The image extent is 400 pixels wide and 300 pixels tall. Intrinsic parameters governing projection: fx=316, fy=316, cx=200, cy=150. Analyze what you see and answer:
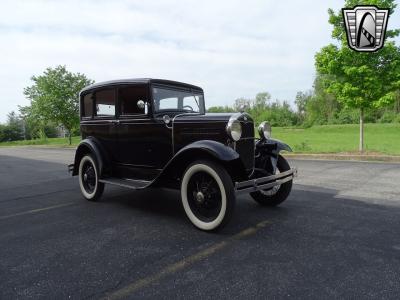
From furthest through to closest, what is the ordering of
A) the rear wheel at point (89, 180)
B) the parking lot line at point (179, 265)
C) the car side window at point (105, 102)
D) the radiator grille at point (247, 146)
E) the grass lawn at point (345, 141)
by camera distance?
the grass lawn at point (345, 141), the rear wheel at point (89, 180), the car side window at point (105, 102), the radiator grille at point (247, 146), the parking lot line at point (179, 265)

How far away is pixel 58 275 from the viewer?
278cm

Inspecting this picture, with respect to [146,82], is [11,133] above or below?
below

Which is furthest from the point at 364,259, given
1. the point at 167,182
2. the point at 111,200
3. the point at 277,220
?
the point at 111,200

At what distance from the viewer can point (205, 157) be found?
3.92 metres

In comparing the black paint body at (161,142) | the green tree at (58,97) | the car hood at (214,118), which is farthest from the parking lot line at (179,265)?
the green tree at (58,97)

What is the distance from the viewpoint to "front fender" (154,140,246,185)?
3.67m

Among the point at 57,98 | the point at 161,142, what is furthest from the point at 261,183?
the point at 57,98

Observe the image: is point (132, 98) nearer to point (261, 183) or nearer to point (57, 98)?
point (261, 183)

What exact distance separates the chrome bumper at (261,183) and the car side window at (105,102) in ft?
8.61

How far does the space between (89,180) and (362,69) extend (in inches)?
375

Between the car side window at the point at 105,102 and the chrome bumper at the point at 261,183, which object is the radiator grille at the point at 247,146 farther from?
the car side window at the point at 105,102

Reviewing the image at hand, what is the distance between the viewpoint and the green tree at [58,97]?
27219 mm

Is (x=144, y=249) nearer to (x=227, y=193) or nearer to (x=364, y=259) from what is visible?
(x=227, y=193)

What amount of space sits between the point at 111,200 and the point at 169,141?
1874mm
